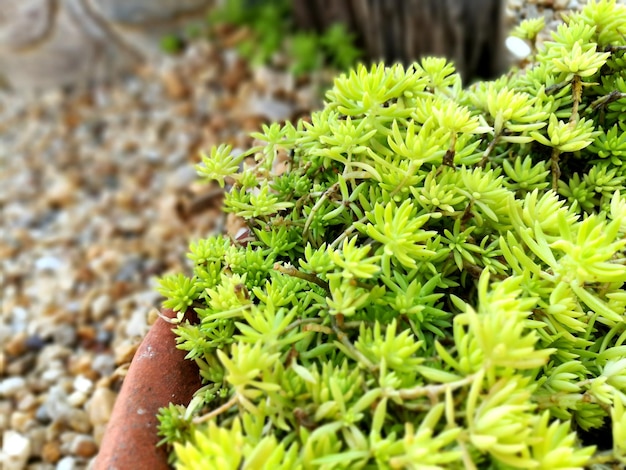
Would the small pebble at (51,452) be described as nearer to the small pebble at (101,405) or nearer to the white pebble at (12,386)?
the small pebble at (101,405)

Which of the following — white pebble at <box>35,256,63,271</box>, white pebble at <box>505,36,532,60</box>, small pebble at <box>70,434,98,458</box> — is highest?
white pebble at <box>505,36,532,60</box>

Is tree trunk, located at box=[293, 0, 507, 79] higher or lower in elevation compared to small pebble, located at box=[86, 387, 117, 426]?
higher

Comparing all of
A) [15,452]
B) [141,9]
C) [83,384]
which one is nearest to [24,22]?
[141,9]

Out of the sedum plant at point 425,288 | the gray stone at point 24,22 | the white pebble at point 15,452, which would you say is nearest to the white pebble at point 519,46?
the sedum plant at point 425,288

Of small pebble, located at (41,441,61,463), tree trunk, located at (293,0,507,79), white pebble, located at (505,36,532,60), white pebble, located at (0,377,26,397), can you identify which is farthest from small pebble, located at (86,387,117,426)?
tree trunk, located at (293,0,507,79)

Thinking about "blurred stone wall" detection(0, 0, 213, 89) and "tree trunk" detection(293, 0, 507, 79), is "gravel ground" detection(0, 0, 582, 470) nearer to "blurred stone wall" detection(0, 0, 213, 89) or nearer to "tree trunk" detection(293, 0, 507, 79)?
"blurred stone wall" detection(0, 0, 213, 89)

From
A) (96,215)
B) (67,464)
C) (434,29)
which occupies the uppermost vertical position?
(434,29)

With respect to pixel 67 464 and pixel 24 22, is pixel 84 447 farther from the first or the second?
pixel 24 22
